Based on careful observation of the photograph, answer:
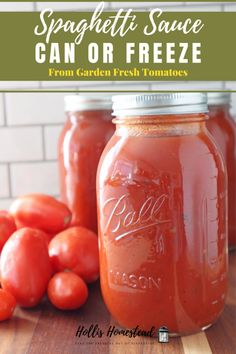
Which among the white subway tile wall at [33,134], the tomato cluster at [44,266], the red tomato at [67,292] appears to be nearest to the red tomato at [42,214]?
the tomato cluster at [44,266]

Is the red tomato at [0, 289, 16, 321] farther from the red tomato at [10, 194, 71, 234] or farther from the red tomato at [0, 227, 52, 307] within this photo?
the red tomato at [10, 194, 71, 234]

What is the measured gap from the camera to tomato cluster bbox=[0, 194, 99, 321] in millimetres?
704

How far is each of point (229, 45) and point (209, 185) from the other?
0.19 metres

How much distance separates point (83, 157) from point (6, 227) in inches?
7.1

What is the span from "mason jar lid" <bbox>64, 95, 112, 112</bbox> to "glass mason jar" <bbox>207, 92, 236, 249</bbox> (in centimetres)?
18

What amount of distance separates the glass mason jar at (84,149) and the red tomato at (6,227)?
5.1 inches

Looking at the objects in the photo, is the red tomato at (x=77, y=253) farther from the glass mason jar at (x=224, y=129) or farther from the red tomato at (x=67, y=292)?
the glass mason jar at (x=224, y=129)

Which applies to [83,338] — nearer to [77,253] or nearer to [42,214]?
[77,253]

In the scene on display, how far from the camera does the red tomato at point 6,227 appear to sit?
797 mm

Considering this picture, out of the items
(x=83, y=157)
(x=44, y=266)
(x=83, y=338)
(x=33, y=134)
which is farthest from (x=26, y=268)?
(x=33, y=134)

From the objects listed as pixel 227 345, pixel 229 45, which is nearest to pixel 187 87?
pixel 229 45

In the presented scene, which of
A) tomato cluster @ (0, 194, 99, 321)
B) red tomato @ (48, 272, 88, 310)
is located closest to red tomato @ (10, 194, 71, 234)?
tomato cluster @ (0, 194, 99, 321)

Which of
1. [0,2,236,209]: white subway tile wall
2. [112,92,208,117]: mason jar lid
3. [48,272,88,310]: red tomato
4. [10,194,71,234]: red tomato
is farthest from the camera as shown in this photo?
[0,2,236,209]: white subway tile wall

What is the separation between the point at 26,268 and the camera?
71 centimetres
